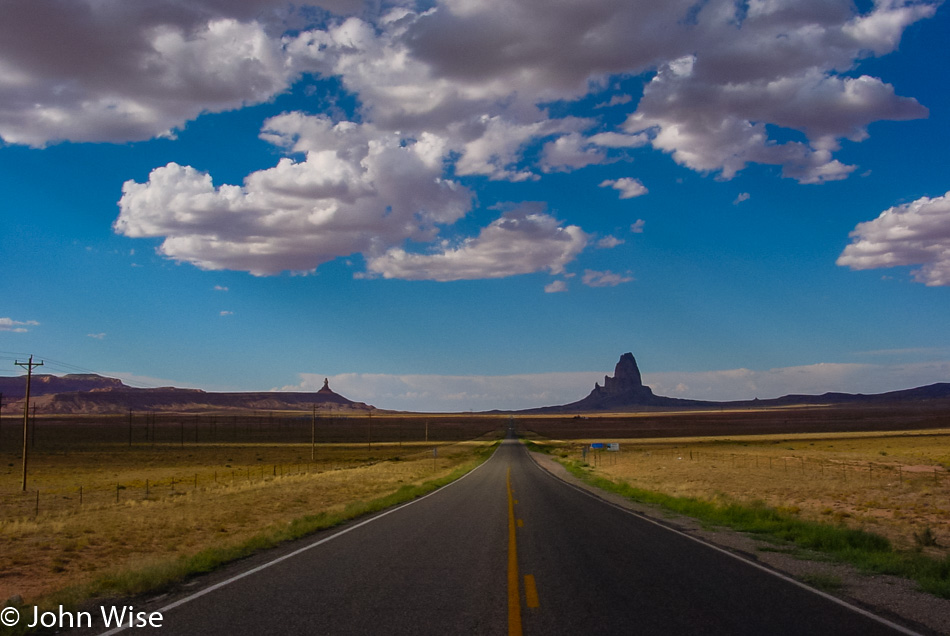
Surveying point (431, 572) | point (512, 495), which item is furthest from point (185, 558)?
point (512, 495)

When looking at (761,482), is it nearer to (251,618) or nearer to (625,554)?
(625,554)

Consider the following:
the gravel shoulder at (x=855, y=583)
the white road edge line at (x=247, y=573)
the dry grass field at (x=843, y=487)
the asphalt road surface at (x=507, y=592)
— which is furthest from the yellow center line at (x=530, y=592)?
the dry grass field at (x=843, y=487)

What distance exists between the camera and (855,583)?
9.55 m

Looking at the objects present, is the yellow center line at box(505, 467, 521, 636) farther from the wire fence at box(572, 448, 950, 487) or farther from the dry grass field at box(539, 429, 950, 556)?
the wire fence at box(572, 448, 950, 487)

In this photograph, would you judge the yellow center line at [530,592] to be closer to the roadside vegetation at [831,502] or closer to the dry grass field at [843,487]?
the roadside vegetation at [831,502]

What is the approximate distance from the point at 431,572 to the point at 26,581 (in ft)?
27.4

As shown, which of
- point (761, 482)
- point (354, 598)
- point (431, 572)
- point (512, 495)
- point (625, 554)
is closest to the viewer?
point (354, 598)

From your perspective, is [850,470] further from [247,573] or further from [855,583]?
[247,573]

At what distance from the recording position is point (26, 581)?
12.3 m

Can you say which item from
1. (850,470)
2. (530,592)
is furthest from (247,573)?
(850,470)

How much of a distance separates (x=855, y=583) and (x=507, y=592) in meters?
5.36

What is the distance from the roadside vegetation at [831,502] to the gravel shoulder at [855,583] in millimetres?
332

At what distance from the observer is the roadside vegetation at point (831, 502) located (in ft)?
41.0

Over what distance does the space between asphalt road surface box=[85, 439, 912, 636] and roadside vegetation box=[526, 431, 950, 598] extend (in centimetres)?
210
